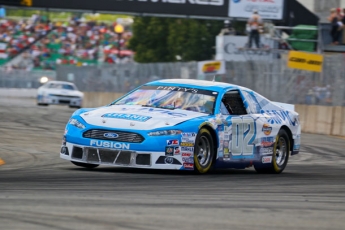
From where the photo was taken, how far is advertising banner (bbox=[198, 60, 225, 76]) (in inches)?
1065

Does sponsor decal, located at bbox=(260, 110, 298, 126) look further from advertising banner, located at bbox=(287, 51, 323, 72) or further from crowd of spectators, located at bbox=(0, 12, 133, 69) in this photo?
crowd of spectators, located at bbox=(0, 12, 133, 69)

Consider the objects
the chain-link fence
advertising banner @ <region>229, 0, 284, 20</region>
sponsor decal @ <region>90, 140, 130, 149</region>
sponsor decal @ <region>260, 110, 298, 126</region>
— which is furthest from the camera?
advertising banner @ <region>229, 0, 284, 20</region>

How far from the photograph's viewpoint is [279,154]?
12312mm

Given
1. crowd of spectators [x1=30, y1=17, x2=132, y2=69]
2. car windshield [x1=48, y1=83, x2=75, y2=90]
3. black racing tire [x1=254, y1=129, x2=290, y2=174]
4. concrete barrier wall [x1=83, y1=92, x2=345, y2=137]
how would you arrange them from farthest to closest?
crowd of spectators [x1=30, y1=17, x2=132, y2=69] → car windshield [x1=48, y1=83, x2=75, y2=90] → concrete barrier wall [x1=83, y1=92, x2=345, y2=137] → black racing tire [x1=254, y1=129, x2=290, y2=174]

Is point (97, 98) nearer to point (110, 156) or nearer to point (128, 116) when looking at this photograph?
point (128, 116)

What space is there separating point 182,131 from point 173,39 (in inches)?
1899

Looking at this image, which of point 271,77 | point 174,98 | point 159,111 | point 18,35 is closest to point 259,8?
point 271,77

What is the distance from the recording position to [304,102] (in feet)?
79.7

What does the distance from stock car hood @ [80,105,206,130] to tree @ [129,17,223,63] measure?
43494 millimetres

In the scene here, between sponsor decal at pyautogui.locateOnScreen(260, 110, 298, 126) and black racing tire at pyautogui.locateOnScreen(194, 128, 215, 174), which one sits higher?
sponsor decal at pyautogui.locateOnScreen(260, 110, 298, 126)

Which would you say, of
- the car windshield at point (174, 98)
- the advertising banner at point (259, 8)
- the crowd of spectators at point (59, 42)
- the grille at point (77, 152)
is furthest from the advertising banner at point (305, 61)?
the crowd of spectators at point (59, 42)

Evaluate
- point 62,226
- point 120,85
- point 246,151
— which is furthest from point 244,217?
point 120,85

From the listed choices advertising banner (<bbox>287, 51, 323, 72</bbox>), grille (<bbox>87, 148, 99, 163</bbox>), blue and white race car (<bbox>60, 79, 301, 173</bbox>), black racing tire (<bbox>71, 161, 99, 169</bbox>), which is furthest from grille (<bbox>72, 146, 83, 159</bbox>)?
advertising banner (<bbox>287, 51, 323, 72</bbox>)

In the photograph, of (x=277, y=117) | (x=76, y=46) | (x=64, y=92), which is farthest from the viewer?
(x=76, y=46)
